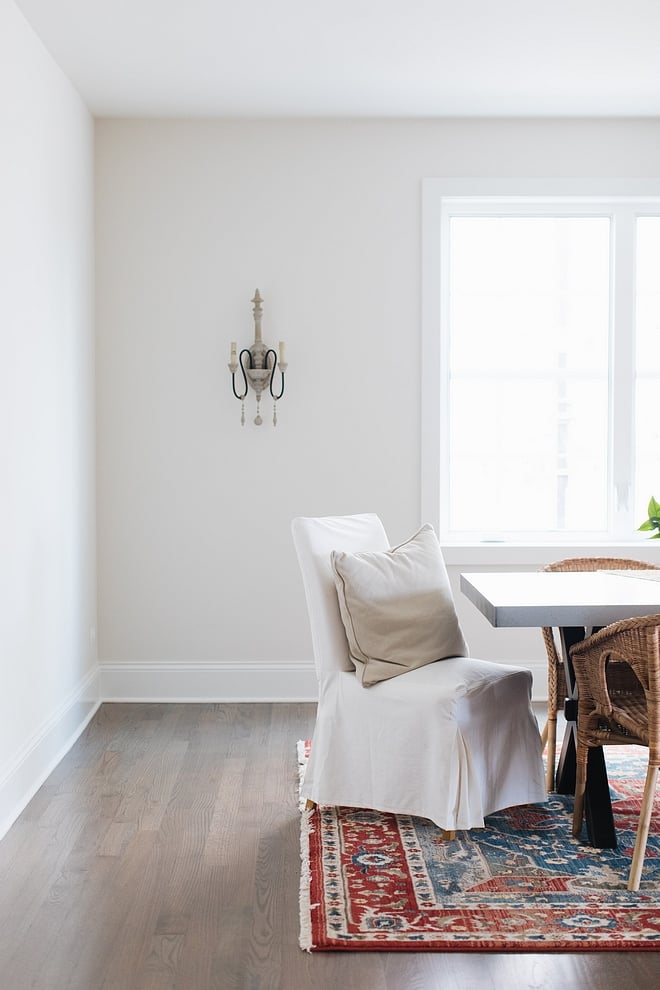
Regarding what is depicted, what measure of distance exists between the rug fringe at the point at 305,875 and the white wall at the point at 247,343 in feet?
4.17

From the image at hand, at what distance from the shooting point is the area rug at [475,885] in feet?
7.69

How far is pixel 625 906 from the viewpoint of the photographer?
2.49m

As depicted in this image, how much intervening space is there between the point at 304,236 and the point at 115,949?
10.9 ft

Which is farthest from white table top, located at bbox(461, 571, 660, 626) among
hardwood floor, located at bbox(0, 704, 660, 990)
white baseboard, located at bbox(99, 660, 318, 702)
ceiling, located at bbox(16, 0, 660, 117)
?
ceiling, located at bbox(16, 0, 660, 117)

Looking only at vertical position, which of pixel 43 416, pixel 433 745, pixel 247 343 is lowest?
pixel 433 745

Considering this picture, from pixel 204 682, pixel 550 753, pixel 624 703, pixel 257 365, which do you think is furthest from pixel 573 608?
pixel 204 682

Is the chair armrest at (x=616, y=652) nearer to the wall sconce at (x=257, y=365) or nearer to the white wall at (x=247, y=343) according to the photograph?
the white wall at (x=247, y=343)

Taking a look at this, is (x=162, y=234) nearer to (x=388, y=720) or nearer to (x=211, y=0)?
(x=211, y=0)

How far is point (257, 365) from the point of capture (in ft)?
15.1

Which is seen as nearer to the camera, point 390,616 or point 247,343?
point 390,616

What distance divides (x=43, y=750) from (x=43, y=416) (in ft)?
4.08

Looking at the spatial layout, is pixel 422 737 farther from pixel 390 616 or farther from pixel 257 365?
pixel 257 365

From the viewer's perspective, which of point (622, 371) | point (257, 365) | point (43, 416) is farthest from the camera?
point (622, 371)

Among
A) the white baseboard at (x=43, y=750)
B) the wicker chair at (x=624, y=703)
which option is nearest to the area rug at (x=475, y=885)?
the wicker chair at (x=624, y=703)
